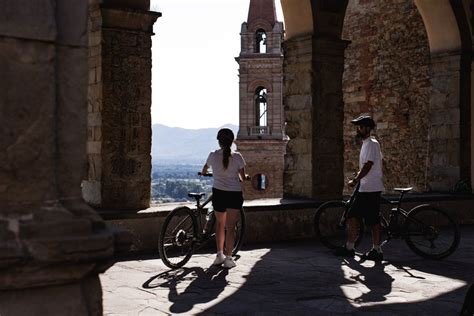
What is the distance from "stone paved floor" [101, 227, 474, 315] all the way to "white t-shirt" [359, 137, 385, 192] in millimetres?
799

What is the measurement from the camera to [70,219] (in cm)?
239

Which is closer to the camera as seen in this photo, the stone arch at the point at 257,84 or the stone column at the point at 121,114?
the stone column at the point at 121,114

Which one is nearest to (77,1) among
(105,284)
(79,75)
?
(79,75)

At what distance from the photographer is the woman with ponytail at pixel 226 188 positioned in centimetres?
648

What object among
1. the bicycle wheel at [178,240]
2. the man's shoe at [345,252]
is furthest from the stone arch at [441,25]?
the bicycle wheel at [178,240]

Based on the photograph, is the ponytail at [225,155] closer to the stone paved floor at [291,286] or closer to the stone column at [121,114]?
the stone paved floor at [291,286]

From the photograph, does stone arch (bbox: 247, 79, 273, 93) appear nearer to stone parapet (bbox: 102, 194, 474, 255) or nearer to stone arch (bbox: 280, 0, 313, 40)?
stone arch (bbox: 280, 0, 313, 40)

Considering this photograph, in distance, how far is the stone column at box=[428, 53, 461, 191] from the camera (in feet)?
36.5

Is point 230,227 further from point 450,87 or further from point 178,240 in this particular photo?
point 450,87

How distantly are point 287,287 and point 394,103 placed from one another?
9648 millimetres

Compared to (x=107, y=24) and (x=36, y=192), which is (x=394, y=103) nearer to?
(x=107, y=24)

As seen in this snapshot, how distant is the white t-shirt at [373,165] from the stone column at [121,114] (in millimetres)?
2430

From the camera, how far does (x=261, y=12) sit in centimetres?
4716

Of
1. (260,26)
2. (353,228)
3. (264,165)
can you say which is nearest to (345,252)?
(353,228)
